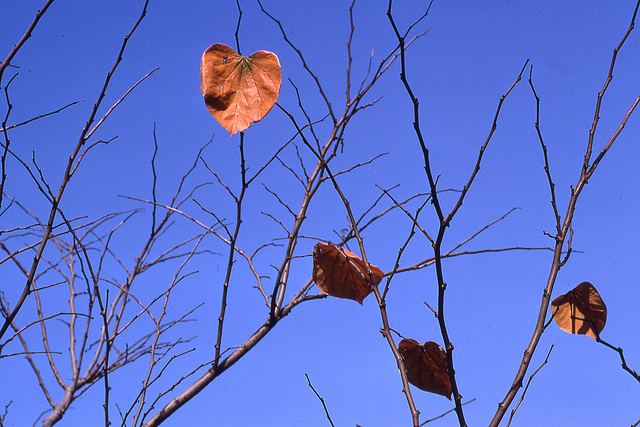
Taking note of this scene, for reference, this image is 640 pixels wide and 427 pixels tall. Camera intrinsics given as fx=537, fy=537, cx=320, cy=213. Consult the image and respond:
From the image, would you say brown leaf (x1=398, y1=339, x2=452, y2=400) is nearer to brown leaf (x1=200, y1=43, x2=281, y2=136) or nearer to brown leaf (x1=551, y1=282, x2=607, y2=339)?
brown leaf (x1=551, y1=282, x2=607, y2=339)

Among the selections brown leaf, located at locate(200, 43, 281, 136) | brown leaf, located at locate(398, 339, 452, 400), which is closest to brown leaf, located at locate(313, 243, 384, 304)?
brown leaf, located at locate(398, 339, 452, 400)

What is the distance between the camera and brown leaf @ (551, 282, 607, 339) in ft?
3.38

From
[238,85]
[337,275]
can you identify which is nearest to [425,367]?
[337,275]

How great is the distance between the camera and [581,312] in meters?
1.04

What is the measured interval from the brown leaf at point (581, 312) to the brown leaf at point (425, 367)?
9.7 inches

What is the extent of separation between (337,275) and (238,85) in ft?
1.41

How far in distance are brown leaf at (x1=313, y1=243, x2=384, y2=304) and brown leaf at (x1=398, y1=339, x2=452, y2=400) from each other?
0.45 ft

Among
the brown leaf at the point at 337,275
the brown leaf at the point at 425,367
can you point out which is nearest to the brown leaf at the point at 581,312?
the brown leaf at the point at 425,367

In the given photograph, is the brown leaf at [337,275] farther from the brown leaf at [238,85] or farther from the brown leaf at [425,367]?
the brown leaf at [238,85]

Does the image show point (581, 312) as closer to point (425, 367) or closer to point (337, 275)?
point (425, 367)

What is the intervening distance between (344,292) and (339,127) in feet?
2.12

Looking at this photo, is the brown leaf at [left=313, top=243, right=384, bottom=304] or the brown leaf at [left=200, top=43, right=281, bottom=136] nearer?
the brown leaf at [left=200, top=43, right=281, bottom=136]

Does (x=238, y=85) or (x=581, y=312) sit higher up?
(x=238, y=85)

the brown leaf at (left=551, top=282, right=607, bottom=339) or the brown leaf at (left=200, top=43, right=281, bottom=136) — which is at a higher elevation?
the brown leaf at (left=200, top=43, right=281, bottom=136)
